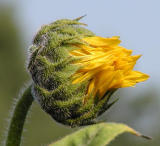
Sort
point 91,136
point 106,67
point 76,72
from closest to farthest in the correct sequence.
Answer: point 91,136 < point 106,67 < point 76,72

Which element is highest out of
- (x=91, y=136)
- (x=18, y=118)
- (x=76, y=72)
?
(x=76, y=72)

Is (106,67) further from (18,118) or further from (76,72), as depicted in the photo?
(18,118)

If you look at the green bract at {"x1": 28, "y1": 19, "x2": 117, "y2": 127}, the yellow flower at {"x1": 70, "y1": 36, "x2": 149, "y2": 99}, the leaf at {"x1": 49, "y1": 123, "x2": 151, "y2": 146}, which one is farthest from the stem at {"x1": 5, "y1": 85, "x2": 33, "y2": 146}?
the leaf at {"x1": 49, "y1": 123, "x2": 151, "y2": 146}

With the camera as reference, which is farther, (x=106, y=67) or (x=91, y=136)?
(x=106, y=67)

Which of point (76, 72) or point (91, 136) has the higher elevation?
point (76, 72)

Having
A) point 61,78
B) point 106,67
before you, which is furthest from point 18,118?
point 106,67

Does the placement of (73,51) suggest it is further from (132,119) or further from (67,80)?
(132,119)

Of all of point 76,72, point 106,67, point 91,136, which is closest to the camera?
point 91,136
